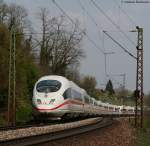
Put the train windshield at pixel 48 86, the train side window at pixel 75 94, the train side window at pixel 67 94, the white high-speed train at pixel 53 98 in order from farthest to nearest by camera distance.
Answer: the train side window at pixel 75 94
the train side window at pixel 67 94
the train windshield at pixel 48 86
the white high-speed train at pixel 53 98

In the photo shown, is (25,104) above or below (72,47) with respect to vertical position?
below

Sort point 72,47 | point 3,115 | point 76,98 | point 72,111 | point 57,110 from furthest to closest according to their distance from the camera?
point 72,47
point 3,115
point 76,98
point 72,111
point 57,110

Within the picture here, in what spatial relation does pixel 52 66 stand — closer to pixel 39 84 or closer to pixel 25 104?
pixel 25 104

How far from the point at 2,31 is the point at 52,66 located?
91.8ft

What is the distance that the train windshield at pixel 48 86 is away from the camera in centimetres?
3625

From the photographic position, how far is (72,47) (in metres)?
79.7

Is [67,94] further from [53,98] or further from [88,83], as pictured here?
[88,83]

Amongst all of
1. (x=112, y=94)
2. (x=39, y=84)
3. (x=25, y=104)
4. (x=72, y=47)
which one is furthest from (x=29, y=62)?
(x=112, y=94)

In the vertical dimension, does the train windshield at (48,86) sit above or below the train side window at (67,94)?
above

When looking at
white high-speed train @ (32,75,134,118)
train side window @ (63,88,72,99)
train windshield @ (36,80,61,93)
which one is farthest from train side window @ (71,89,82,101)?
train windshield @ (36,80,61,93)

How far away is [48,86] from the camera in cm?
A: 3653

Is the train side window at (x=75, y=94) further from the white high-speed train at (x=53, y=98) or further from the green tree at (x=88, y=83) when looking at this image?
the green tree at (x=88, y=83)

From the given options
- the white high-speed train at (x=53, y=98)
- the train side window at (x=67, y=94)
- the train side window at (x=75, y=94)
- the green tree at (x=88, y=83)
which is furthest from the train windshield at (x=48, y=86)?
the green tree at (x=88, y=83)

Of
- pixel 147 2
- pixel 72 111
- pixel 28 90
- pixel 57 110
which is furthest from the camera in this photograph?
pixel 28 90
